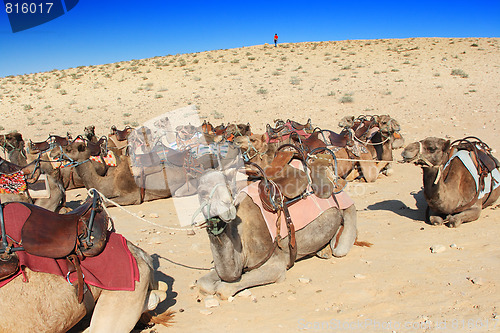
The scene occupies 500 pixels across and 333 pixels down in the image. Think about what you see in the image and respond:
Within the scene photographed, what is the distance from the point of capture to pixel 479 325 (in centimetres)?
336

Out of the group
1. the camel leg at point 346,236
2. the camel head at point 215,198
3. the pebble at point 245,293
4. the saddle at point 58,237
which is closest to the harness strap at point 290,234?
the pebble at point 245,293

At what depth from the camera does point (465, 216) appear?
6246mm

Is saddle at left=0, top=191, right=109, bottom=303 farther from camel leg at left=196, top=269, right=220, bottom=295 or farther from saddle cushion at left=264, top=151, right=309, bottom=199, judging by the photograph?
saddle cushion at left=264, top=151, right=309, bottom=199

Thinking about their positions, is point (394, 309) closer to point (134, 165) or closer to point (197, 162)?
point (197, 162)

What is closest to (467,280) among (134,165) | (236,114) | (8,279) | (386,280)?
(386,280)

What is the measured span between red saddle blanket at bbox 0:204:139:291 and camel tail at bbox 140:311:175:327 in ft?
2.02

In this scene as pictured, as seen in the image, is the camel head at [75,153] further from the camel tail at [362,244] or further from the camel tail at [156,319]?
the camel tail at [362,244]

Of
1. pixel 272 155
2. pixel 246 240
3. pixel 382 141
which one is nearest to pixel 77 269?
pixel 246 240

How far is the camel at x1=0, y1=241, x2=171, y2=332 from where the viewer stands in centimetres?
285

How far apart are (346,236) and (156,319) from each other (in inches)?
116

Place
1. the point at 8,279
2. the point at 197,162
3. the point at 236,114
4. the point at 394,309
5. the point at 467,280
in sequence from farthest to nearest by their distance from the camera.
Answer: the point at 236,114 → the point at 197,162 → the point at 467,280 → the point at 394,309 → the point at 8,279

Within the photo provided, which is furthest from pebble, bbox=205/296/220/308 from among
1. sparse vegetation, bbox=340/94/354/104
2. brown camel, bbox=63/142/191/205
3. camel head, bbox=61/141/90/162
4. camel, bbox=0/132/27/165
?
sparse vegetation, bbox=340/94/354/104

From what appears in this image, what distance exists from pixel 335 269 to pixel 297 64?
1443 inches

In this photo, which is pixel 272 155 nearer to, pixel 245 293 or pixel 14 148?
pixel 245 293
